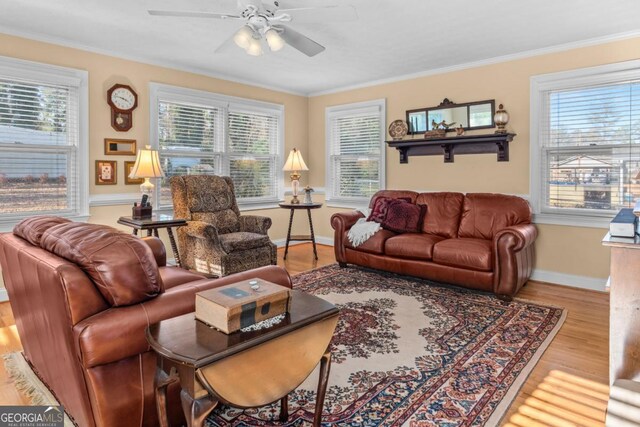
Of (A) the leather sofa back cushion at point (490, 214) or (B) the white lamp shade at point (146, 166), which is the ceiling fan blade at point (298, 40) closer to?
(B) the white lamp shade at point (146, 166)

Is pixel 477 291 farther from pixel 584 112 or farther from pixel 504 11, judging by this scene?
pixel 504 11

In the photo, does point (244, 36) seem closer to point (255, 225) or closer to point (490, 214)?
point (255, 225)

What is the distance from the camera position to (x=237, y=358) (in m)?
1.29

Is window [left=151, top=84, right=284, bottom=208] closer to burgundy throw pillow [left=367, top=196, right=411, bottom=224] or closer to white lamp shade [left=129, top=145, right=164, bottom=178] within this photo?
white lamp shade [left=129, top=145, right=164, bottom=178]

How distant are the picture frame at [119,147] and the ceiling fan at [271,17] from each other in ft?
7.11

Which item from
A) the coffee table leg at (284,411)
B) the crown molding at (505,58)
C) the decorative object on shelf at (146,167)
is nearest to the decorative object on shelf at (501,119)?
the crown molding at (505,58)

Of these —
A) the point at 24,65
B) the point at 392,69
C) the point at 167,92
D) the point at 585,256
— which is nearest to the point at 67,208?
the point at 24,65

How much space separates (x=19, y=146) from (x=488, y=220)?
4758 mm

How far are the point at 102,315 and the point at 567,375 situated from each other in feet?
8.06

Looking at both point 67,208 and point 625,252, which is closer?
point 625,252

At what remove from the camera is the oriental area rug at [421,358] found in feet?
6.38

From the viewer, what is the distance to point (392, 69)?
5.13 m

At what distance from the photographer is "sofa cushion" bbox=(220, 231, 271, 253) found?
13.6ft

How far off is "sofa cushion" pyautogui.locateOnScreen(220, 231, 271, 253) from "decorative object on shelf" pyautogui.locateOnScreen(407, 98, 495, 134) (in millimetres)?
2545
